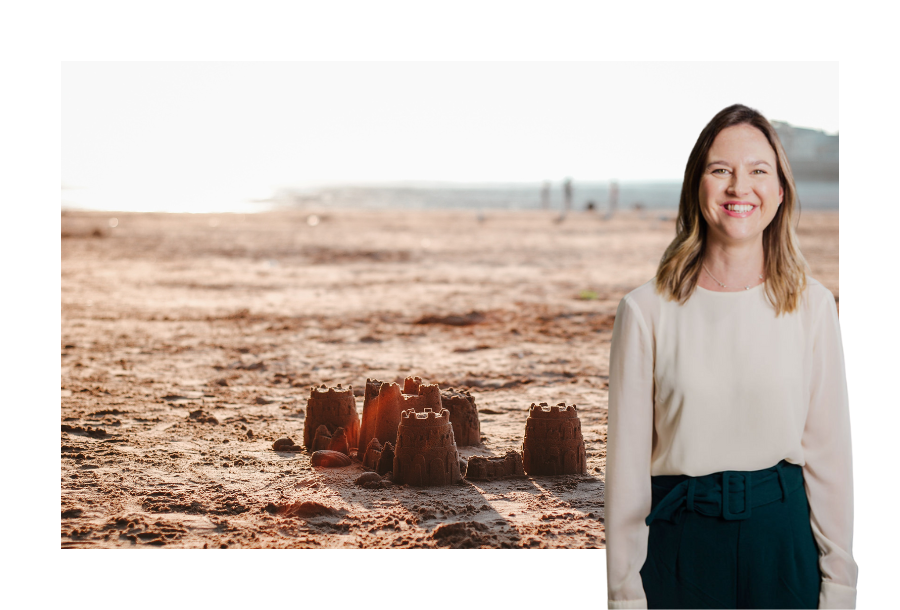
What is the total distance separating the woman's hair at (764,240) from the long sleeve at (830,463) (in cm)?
11

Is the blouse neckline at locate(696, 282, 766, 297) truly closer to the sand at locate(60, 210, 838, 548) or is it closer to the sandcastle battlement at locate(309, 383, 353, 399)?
the sand at locate(60, 210, 838, 548)

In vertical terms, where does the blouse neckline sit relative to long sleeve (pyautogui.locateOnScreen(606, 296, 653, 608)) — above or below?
above

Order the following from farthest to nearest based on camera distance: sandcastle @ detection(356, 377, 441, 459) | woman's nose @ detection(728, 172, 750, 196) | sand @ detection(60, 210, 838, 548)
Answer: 1. sandcastle @ detection(356, 377, 441, 459)
2. sand @ detection(60, 210, 838, 548)
3. woman's nose @ detection(728, 172, 750, 196)

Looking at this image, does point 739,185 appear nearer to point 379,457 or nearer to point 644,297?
point 644,297

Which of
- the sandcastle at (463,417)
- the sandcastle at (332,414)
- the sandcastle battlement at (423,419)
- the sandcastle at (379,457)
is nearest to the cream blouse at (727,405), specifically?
the sandcastle battlement at (423,419)

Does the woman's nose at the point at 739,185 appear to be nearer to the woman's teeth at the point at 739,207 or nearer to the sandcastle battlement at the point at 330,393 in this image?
the woman's teeth at the point at 739,207

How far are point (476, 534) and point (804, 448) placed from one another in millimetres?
2547

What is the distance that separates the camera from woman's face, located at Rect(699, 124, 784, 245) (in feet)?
6.98

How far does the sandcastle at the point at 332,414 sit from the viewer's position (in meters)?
5.83

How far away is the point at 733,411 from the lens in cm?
215

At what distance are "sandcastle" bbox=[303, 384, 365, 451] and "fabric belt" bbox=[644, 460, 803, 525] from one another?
12.8 ft

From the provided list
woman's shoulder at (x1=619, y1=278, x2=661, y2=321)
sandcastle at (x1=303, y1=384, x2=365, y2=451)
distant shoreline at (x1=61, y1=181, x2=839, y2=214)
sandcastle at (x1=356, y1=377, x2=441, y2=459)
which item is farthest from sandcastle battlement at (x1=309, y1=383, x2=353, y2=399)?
distant shoreline at (x1=61, y1=181, x2=839, y2=214)

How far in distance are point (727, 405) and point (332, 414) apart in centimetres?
409

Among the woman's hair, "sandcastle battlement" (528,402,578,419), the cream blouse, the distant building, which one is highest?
the distant building
